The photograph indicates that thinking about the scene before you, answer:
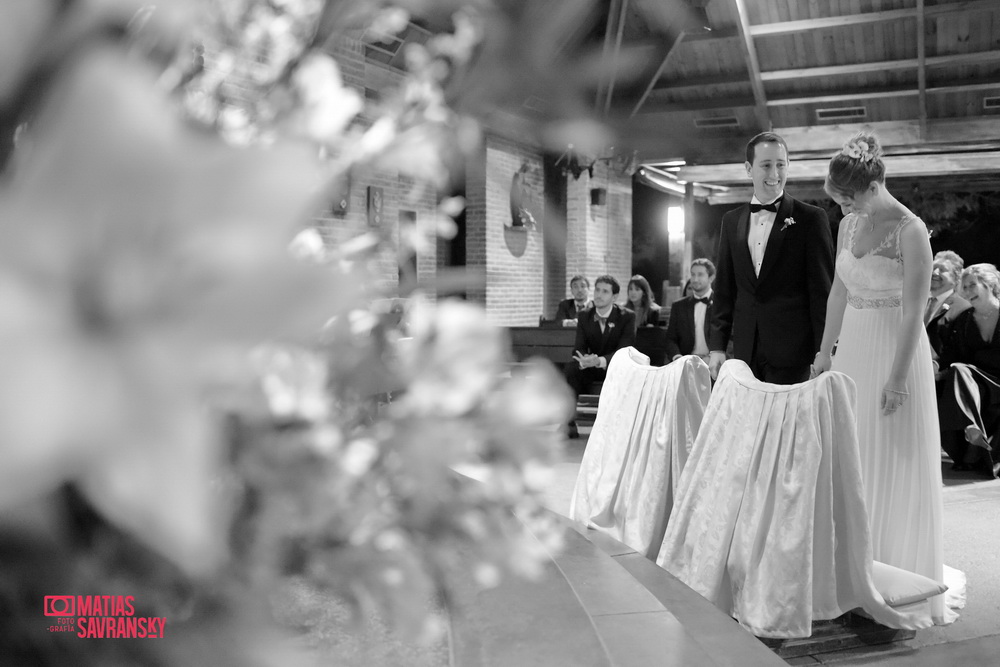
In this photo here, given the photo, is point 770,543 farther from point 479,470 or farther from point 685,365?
point 479,470

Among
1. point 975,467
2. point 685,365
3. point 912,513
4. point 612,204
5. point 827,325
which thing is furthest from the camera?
point 612,204

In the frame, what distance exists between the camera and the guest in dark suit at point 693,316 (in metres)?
6.23

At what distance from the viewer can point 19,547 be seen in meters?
0.19

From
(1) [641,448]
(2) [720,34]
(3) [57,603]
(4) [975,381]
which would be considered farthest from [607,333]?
(2) [720,34]

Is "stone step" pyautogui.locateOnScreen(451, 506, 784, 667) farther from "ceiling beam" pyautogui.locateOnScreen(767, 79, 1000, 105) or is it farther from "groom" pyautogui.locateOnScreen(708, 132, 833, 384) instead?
"ceiling beam" pyautogui.locateOnScreen(767, 79, 1000, 105)

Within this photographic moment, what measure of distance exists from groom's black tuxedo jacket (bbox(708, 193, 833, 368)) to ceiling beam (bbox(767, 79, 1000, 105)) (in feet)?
33.2

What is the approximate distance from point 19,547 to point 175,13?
126mm

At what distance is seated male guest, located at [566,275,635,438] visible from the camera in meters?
6.55

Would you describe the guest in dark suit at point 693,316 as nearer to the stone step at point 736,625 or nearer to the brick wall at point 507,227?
the brick wall at point 507,227

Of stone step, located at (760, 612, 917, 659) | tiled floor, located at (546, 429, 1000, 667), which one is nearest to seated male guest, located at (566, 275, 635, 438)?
tiled floor, located at (546, 429, 1000, 667)

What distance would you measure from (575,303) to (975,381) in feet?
13.0

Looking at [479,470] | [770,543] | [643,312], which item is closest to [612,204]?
[643,312]

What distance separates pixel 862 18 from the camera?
10938mm

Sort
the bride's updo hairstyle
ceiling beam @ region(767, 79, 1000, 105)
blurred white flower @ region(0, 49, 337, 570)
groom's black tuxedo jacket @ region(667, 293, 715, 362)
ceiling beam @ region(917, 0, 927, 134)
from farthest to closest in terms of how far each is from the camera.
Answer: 1. ceiling beam @ region(767, 79, 1000, 105)
2. ceiling beam @ region(917, 0, 927, 134)
3. groom's black tuxedo jacket @ region(667, 293, 715, 362)
4. the bride's updo hairstyle
5. blurred white flower @ region(0, 49, 337, 570)
